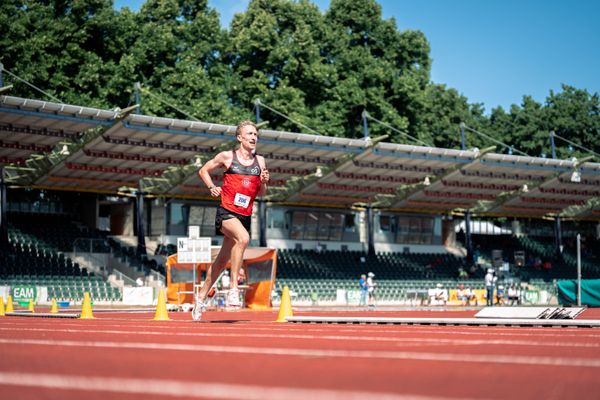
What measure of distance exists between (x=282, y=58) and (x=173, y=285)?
2770cm

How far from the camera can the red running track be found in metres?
3.57

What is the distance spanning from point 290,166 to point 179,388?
43.1 metres

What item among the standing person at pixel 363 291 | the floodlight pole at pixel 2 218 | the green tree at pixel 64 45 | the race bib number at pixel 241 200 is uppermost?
the green tree at pixel 64 45

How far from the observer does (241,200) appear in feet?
35.8

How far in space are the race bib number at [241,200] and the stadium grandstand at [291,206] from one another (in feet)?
85.6

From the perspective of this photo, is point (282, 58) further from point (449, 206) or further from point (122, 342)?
point (122, 342)

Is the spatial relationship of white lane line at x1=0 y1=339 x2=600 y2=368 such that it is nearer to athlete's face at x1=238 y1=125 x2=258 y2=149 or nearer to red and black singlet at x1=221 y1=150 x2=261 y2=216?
red and black singlet at x1=221 y1=150 x2=261 y2=216

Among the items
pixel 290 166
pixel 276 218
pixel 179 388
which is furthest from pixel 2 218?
pixel 179 388

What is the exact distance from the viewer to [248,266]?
33.0 meters

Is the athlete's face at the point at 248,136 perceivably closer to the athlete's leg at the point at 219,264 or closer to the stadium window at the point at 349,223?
the athlete's leg at the point at 219,264

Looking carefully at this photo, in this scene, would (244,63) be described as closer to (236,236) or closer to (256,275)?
(256,275)

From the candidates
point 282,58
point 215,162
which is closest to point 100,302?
point 282,58

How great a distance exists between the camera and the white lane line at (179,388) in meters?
3.41

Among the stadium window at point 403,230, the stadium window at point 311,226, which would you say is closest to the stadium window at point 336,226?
the stadium window at point 311,226
